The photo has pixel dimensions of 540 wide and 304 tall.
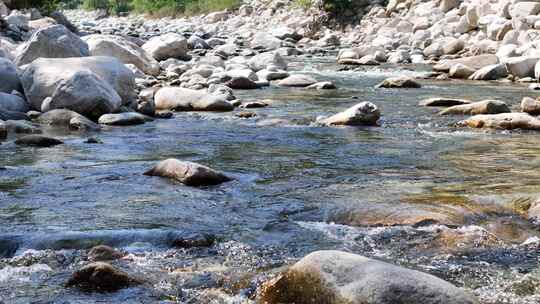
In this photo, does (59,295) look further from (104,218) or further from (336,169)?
(336,169)

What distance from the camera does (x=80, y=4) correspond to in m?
94.3

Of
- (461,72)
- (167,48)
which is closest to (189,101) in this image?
(461,72)

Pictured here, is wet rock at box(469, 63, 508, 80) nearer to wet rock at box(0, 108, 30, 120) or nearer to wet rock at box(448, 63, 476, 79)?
wet rock at box(448, 63, 476, 79)

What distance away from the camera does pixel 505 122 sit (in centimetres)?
1017

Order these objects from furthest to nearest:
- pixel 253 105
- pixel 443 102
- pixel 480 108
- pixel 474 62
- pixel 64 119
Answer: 1. pixel 474 62
2. pixel 253 105
3. pixel 443 102
4. pixel 480 108
5. pixel 64 119

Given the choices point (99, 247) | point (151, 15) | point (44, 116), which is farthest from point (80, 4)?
point (99, 247)

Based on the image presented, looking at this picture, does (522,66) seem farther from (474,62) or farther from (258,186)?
(258,186)

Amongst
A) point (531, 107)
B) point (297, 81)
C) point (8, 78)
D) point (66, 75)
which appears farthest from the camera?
point (297, 81)

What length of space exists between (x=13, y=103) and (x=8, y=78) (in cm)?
82

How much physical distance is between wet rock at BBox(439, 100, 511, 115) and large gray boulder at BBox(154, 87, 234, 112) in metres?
3.45

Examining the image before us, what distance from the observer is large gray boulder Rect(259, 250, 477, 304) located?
12.0ft

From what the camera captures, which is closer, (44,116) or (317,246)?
(317,246)

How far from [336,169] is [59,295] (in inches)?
→ 156

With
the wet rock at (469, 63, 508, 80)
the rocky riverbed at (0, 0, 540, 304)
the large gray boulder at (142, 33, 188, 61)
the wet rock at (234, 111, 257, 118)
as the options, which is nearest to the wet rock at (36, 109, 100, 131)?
the rocky riverbed at (0, 0, 540, 304)
